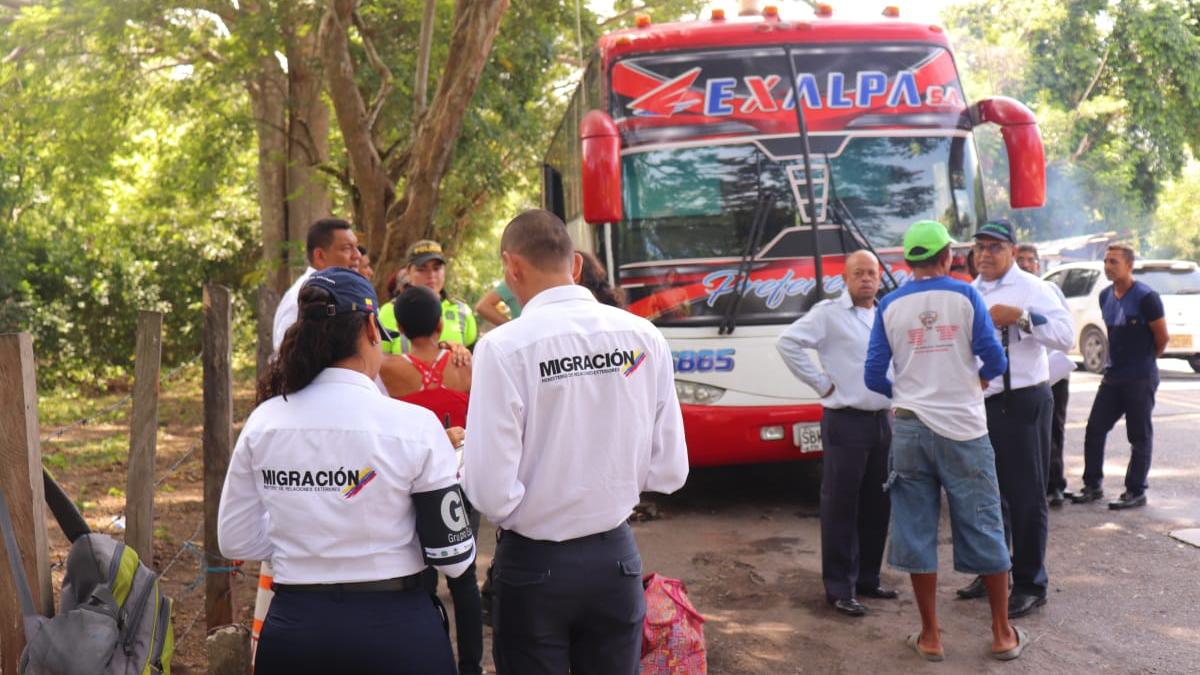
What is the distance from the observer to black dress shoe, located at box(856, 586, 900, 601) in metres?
6.61

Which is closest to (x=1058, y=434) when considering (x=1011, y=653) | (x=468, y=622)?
(x=1011, y=653)

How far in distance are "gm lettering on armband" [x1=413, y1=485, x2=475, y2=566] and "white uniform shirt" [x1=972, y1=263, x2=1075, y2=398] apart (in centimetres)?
412

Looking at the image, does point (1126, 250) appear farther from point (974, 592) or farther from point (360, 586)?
point (360, 586)

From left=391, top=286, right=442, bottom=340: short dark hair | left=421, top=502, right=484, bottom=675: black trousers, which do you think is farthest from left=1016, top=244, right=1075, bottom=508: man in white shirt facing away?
left=421, top=502, right=484, bottom=675: black trousers

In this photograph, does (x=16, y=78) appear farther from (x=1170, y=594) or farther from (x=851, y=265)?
(x=1170, y=594)

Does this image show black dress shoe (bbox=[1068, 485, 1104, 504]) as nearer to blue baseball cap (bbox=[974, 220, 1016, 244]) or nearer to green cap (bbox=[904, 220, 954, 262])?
blue baseball cap (bbox=[974, 220, 1016, 244])

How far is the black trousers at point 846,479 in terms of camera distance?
20.9 ft

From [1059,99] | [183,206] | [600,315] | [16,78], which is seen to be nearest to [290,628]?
[600,315]

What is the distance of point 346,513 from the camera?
2887mm

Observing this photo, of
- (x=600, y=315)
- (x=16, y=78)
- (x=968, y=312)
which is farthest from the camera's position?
(x=16, y=78)

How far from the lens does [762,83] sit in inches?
342

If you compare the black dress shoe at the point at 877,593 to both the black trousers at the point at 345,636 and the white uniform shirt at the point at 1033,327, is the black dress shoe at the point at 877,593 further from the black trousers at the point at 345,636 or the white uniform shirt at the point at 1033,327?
the black trousers at the point at 345,636

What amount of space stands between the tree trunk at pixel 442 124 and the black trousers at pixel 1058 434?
574 centimetres

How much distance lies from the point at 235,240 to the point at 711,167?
799 inches
